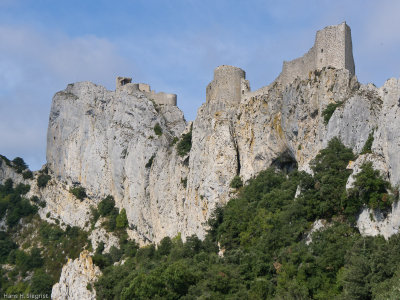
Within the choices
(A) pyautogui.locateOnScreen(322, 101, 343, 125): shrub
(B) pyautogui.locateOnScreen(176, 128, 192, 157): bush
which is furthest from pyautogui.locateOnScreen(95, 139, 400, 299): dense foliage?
(B) pyautogui.locateOnScreen(176, 128, 192, 157): bush

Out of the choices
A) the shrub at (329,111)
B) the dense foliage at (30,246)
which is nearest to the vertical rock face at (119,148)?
the dense foliage at (30,246)

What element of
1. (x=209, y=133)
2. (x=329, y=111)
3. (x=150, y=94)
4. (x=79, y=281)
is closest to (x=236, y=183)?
(x=209, y=133)

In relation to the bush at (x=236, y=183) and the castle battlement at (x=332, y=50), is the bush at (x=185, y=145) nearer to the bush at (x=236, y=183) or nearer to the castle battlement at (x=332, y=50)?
the bush at (x=236, y=183)

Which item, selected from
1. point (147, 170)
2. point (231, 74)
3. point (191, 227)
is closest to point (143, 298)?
point (191, 227)

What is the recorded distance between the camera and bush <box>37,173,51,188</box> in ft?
254

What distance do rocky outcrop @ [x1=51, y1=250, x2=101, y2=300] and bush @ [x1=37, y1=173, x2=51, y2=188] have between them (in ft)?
72.7

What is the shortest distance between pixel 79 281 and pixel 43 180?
87.6 ft

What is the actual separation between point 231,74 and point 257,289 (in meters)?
19.7

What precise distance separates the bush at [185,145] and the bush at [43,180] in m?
26.1

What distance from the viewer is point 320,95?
132ft

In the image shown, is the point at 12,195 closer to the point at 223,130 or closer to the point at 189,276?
the point at 223,130

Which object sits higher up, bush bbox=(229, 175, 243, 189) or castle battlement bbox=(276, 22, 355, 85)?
castle battlement bbox=(276, 22, 355, 85)

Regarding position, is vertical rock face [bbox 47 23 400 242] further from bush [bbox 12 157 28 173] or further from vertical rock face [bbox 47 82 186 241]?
bush [bbox 12 157 28 173]

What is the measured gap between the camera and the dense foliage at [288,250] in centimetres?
2972
